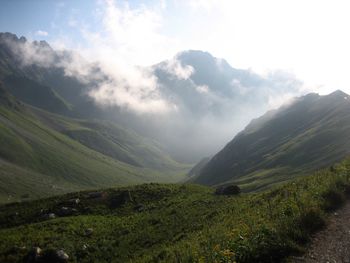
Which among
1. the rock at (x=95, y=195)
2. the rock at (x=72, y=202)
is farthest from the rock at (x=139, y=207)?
the rock at (x=72, y=202)

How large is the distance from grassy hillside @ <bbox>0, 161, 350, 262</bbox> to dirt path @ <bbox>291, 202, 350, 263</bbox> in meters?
0.47

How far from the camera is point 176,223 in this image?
3884 cm

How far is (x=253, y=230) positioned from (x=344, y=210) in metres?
5.16

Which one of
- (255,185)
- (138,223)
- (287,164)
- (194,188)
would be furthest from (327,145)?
(138,223)

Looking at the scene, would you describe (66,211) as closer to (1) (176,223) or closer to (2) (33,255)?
(2) (33,255)

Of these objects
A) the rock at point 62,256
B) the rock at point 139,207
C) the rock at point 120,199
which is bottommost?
the rock at point 62,256

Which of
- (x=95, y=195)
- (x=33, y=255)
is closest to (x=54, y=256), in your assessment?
(x=33, y=255)

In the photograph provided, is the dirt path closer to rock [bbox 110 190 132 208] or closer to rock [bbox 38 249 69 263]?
rock [bbox 38 249 69 263]

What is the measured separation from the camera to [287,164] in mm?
199750

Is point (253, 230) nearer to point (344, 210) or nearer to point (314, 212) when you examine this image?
point (314, 212)

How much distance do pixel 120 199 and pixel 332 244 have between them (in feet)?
145

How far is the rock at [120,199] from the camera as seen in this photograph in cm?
5328

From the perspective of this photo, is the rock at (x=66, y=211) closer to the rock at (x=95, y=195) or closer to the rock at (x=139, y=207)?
the rock at (x=95, y=195)

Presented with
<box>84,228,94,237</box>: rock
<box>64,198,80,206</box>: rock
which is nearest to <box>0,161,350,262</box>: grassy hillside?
<box>84,228,94,237</box>: rock
